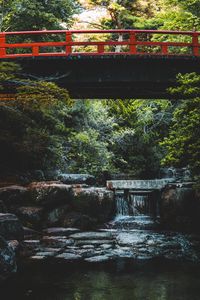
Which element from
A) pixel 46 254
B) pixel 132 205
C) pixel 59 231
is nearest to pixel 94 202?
pixel 59 231

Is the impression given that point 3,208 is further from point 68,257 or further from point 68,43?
point 68,43

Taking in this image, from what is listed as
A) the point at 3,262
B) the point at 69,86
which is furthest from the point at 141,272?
the point at 69,86

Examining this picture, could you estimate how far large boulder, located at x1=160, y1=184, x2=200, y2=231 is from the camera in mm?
15820

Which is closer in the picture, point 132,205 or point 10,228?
point 10,228

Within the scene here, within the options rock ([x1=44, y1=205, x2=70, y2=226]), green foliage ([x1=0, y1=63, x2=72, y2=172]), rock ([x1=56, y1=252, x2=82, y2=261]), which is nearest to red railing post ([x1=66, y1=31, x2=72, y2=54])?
green foliage ([x1=0, y1=63, x2=72, y2=172])

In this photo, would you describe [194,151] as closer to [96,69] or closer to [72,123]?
[96,69]

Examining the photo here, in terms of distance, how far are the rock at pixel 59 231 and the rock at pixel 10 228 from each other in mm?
1941

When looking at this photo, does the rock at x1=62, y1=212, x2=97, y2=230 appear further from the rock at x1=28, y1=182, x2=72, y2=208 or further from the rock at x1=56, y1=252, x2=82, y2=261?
the rock at x1=56, y1=252, x2=82, y2=261

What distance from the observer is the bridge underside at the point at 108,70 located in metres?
14.9

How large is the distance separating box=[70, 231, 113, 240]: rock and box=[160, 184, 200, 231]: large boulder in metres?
3.40

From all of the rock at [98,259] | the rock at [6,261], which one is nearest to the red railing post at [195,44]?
the rock at [98,259]

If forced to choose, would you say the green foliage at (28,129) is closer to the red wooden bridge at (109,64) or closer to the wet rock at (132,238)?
the red wooden bridge at (109,64)

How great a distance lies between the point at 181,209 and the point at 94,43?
295 inches

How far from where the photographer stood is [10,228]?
11.3 meters
